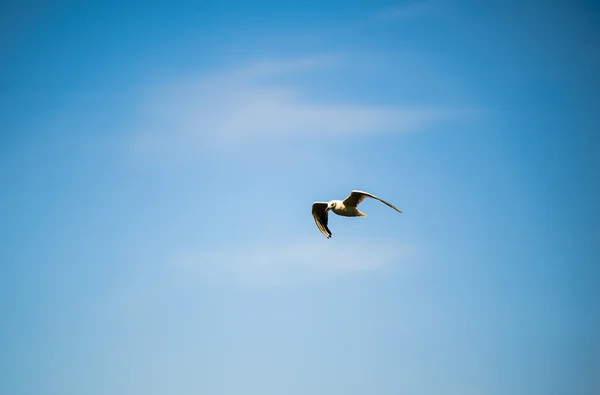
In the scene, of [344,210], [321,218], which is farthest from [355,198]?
[321,218]

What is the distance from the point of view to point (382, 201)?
46.7m

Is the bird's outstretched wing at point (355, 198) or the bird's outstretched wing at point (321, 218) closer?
the bird's outstretched wing at point (355, 198)

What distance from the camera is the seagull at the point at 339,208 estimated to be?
52125 mm

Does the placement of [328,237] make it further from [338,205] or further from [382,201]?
[382,201]

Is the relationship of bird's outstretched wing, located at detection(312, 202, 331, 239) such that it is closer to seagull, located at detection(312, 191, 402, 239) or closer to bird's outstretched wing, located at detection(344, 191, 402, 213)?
seagull, located at detection(312, 191, 402, 239)

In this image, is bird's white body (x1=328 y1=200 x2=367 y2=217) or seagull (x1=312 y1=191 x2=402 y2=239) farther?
bird's white body (x1=328 y1=200 x2=367 y2=217)

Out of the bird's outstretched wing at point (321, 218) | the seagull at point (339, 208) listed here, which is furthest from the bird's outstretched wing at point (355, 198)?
the bird's outstretched wing at point (321, 218)

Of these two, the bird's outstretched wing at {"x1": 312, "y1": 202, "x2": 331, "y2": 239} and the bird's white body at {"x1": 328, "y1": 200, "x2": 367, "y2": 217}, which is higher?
the bird's outstretched wing at {"x1": 312, "y1": 202, "x2": 331, "y2": 239}

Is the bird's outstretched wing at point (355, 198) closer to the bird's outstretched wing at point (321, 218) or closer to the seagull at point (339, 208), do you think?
the seagull at point (339, 208)

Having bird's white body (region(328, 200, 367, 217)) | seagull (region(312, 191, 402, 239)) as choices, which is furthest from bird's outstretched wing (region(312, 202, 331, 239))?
bird's white body (region(328, 200, 367, 217))

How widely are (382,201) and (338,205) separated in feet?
26.2

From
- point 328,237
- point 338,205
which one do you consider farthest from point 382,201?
point 328,237

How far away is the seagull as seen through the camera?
52.1m

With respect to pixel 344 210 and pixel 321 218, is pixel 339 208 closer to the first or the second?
pixel 344 210
